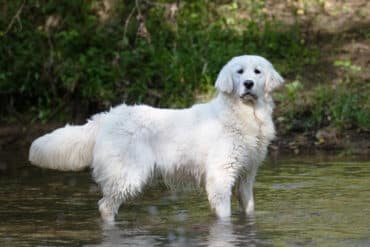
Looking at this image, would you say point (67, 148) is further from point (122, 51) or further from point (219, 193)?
point (122, 51)

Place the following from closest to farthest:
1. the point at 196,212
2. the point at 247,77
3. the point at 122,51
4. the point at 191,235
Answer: the point at 191,235, the point at 247,77, the point at 196,212, the point at 122,51

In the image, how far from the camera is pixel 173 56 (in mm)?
15047

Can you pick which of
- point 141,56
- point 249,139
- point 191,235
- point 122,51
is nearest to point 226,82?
point 249,139

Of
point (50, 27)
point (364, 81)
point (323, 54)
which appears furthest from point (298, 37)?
point (50, 27)

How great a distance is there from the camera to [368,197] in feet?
30.8

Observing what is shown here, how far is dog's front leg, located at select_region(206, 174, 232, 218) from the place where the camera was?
28.6 feet

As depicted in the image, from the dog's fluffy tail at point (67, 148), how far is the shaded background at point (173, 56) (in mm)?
4721

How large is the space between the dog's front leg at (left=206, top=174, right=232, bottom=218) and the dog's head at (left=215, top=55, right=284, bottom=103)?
0.84 metres

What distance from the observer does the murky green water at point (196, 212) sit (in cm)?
777

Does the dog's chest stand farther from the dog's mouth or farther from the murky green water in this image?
the murky green water

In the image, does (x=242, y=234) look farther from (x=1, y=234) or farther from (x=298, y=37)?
(x=298, y=37)

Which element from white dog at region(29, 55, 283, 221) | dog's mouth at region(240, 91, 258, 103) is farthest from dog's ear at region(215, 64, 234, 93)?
dog's mouth at region(240, 91, 258, 103)

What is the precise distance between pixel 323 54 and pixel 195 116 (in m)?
6.85

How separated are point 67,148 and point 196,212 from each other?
148cm
